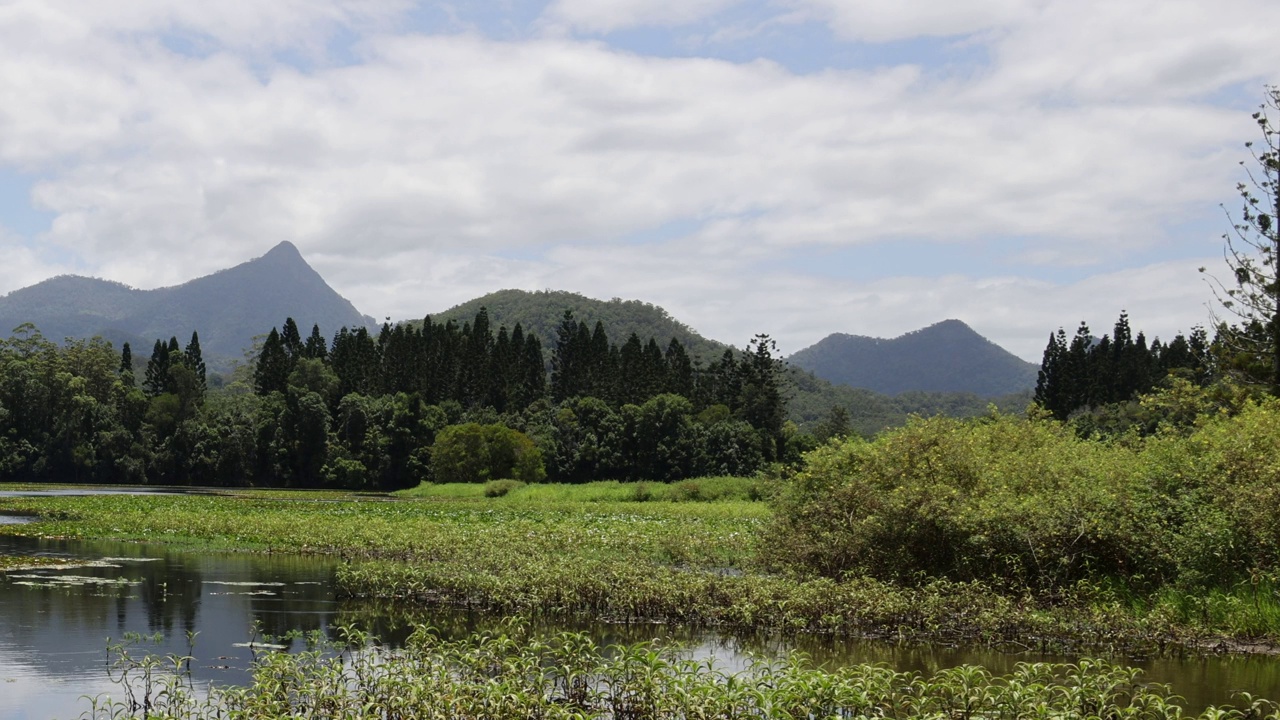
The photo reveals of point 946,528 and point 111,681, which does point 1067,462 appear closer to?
point 946,528

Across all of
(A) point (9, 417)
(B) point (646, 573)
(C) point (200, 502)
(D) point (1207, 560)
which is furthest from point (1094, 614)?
(A) point (9, 417)

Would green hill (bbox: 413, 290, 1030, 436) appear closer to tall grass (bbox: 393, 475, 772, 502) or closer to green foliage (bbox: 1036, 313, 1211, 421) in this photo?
green foliage (bbox: 1036, 313, 1211, 421)

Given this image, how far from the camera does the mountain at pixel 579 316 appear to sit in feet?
521

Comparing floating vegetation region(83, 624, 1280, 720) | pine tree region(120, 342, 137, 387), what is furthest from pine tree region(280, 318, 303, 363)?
floating vegetation region(83, 624, 1280, 720)

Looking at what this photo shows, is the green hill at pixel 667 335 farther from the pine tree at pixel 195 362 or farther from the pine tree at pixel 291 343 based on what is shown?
the pine tree at pixel 195 362

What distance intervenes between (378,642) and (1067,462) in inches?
549

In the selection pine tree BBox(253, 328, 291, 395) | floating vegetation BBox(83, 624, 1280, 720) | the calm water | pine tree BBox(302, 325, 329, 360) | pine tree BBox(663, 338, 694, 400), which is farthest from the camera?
pine tree BBox(302, 325, 329, 360)

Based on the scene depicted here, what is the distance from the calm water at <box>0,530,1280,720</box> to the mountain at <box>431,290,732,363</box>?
12783 cm

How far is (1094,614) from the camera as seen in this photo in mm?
16344

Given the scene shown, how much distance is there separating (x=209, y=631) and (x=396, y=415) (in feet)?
215

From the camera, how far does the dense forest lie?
77.3 metres

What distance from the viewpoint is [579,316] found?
165 meters

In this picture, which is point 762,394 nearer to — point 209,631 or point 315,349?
point 315,349

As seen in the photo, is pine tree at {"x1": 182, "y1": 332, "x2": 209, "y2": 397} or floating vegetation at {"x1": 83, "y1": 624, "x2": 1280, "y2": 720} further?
pine tree at {"x1": 182, "y1": 332, "x2": 209, "y2": 397}
